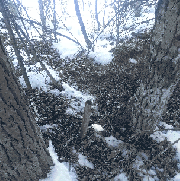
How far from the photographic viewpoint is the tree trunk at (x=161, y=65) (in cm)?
219

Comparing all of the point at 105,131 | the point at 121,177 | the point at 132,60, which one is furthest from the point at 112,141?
the point at 132,60

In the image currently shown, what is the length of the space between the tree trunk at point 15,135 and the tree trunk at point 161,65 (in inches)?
67.8

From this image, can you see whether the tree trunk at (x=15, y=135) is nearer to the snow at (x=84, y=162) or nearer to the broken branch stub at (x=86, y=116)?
the broken branch stub at (x=86, y=116)

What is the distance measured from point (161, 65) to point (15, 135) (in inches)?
109

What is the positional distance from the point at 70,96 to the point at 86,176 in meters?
3.48

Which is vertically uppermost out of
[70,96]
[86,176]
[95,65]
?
[95,65]

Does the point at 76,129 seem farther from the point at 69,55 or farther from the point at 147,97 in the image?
the point at 69,55

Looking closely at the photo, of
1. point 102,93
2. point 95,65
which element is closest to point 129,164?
point 102,93

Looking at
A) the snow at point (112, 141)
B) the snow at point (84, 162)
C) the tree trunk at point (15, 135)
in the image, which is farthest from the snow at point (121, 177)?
the tree trunk at point (15, 135)

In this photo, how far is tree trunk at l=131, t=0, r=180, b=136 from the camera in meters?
2.19

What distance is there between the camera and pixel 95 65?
A: 848cm

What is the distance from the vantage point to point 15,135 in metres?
1.11

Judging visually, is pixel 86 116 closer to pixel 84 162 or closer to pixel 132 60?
pixel 84 162

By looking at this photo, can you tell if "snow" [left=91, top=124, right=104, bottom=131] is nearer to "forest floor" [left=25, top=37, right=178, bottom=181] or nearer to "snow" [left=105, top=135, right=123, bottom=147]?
"forest floor" [left=25, top=37, right=178, bottom=181]
